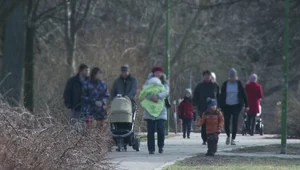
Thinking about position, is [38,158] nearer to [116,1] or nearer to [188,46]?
[116,1]

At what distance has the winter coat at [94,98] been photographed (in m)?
18.7

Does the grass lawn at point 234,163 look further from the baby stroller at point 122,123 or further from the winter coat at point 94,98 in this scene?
the winter coat at point 94,98

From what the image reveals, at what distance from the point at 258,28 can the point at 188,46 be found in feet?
62.6

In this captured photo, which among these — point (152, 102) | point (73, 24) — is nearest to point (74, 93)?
point (152, 102)

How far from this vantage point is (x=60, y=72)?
3306 cm

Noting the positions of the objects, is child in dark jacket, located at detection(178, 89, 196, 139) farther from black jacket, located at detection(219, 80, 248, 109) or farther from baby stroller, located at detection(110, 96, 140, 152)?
baby stroller, located at detection(110, 96, 140, 152)

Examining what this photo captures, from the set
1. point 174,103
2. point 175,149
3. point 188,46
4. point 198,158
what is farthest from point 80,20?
point 198,158

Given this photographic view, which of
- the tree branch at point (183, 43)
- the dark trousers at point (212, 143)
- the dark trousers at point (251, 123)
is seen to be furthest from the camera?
the tree branch at point (183, 43)

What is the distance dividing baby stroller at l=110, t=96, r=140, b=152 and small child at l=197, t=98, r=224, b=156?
1520 millimetres

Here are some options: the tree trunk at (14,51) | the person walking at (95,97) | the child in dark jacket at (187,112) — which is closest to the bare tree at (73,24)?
the tree trunk at (14,51)

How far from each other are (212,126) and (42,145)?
275 inches

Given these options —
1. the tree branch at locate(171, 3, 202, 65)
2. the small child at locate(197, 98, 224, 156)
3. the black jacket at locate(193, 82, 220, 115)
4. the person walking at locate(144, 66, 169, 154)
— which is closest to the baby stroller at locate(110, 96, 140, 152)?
the person walking at locate(144, 66, 169, 154)

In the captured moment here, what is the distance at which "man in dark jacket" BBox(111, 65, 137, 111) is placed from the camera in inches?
754

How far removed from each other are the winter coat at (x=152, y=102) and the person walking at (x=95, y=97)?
985 mm
